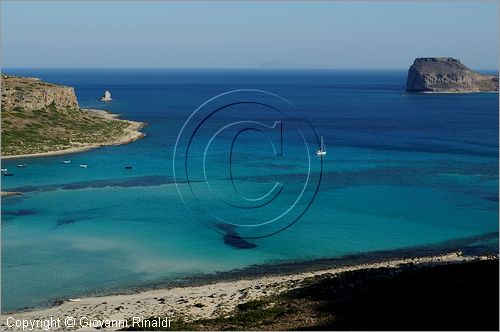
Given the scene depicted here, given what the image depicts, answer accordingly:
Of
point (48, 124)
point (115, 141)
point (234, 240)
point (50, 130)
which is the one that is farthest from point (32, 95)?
point (234, 240)

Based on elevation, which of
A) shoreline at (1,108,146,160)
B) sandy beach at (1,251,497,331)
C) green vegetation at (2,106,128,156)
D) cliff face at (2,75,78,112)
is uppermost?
cliff face at (2,75,78,112)

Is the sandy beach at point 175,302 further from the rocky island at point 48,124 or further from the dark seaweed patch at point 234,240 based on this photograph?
the rocky island at point 48,124
